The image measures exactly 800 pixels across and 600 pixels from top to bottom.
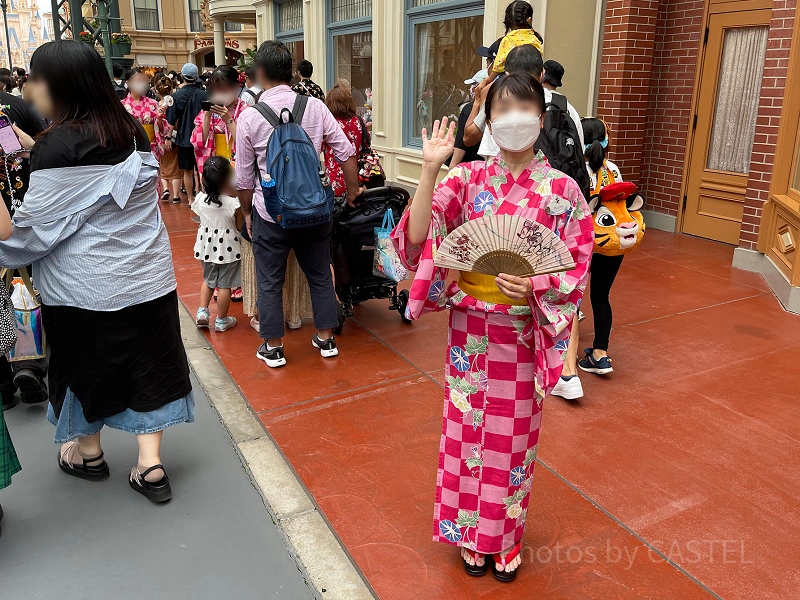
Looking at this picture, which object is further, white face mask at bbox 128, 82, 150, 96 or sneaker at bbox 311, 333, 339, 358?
white face mask at bbox 128, 82, 150, 96

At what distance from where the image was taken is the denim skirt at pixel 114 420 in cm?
319

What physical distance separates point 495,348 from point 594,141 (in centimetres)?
218

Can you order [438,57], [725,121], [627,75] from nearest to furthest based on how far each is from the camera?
[725,121] → [627,75] → [438,57]

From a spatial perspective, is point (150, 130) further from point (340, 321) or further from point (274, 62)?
point (274, 62)

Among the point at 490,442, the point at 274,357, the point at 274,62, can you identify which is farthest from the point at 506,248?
the point at 274,357

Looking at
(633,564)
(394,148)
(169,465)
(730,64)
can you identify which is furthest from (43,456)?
(394,148)

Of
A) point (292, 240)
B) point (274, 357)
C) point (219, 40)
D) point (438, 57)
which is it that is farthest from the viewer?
point (219, 40)

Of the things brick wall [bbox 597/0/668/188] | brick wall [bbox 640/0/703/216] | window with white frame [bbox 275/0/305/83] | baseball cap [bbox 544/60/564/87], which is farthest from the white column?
baseball cap [bbox 544/60/564/87]

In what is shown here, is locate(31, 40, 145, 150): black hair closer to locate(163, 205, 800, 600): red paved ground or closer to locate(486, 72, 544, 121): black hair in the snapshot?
locate(486, 72, 544, 121): black hair

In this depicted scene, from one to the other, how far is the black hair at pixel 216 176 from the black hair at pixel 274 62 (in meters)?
0.97

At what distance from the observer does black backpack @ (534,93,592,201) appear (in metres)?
3.64

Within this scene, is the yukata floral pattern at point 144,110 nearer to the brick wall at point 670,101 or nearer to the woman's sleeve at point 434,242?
the brick wall at point 670,101

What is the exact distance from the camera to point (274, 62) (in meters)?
4.30

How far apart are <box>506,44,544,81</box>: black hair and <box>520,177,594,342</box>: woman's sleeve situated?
134 cm
